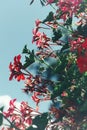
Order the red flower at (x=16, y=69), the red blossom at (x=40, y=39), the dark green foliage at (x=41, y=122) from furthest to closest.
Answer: the red blossom at (x=40, y=39) < the red flower at (x=16, y=69) < the dark green foliage at (x=41, y=122)

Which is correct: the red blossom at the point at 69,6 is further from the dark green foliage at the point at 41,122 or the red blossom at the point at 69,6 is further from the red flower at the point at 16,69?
the dark green foliage at the point at 41,122

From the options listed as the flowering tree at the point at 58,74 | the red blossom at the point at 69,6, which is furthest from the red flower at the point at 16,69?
the red blossom at the point at 69,6

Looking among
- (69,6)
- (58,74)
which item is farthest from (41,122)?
(69,6)

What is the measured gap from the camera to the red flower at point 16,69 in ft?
20.2

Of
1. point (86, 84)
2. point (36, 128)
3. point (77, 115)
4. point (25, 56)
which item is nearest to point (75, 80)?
point (86, 84)

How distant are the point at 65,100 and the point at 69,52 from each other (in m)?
1.18

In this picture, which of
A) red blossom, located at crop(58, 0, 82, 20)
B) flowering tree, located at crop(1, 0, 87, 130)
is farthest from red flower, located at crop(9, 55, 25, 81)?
red blossom, located at crop(58, 0, 82, 20)

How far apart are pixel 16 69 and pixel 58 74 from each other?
31.2 inches

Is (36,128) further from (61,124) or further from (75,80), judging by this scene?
(61,124)

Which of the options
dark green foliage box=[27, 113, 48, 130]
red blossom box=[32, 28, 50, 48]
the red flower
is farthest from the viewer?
red blossom box=[32, 28, 50, 48]

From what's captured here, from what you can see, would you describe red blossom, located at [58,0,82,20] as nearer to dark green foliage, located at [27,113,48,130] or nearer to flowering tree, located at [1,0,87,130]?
flowering tree, located at [1,0,87,130]

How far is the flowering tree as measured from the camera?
20.3ft

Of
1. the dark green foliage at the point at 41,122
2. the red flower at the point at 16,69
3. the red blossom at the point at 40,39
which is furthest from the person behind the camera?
the red blossom at the point at 40,39

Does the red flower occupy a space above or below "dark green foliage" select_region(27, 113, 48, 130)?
above
